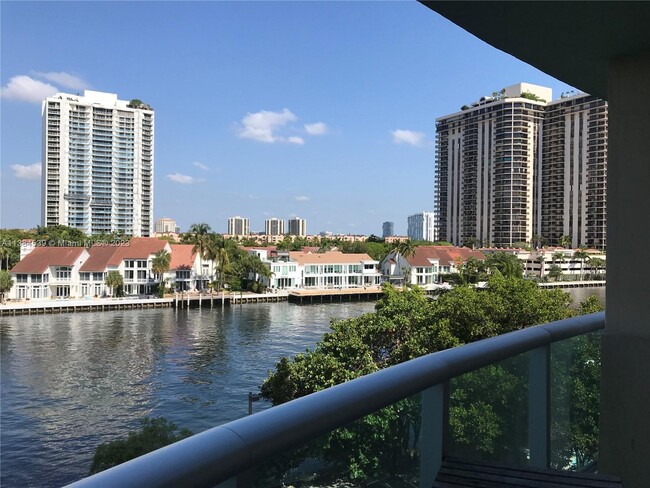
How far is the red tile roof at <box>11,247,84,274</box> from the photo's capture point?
52469mm

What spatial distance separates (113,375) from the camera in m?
27.4

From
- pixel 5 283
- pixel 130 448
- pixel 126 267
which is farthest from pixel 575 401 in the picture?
pixel 126 267

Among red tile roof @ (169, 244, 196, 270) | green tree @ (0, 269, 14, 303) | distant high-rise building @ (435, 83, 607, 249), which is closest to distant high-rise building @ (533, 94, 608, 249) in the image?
distant high-rise building @ (435, 83, 607, 249)

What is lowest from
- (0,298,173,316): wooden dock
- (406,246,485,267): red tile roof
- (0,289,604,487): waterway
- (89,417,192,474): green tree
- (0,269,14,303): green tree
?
(0,289,604,487): waterway

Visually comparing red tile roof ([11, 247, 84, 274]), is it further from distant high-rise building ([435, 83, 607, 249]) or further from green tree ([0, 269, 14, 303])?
distant high-rise building ([435, 83, 607, 249])

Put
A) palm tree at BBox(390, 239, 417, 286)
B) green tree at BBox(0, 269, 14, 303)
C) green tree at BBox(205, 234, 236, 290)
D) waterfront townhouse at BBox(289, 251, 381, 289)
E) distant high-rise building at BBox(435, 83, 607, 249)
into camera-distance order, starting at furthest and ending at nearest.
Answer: distant high-rise building at BBox(435, 83, 607, 249) < palm tree at BBox(390, 239, 417, 286) < waterfront townhouse at BBox(289, 251, 381, 289) < green tree at BBox(205, 234, 236, 290) < green tree at BBox(0, 269, 14, 303)

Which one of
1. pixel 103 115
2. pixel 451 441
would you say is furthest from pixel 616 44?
pixel 103 115

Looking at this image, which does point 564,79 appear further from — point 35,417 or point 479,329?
point 35,417

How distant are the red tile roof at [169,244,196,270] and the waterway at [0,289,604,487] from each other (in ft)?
39.7

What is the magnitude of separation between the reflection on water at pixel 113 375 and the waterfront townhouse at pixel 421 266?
22028 millimetres

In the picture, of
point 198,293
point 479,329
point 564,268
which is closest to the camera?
point 479,329

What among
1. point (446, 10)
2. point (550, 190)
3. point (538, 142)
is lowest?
point (446, 10)

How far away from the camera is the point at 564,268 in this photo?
76.2 meters

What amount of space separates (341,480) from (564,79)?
2230 mm
